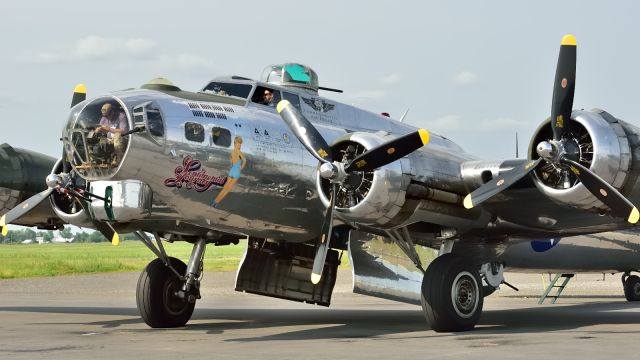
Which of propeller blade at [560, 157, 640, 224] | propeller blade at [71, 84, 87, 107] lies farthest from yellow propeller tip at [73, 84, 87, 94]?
propeller blade at [560, 157, 640, 224]

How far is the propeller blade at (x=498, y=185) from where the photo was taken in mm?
14039

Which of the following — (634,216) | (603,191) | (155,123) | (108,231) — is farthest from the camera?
(108,231)

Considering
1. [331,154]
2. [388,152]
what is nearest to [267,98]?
[331,154]

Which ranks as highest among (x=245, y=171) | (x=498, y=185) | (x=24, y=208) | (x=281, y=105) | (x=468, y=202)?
(x=281, y=105)

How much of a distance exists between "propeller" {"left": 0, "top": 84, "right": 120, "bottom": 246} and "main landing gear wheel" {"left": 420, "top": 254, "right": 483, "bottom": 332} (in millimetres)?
5349

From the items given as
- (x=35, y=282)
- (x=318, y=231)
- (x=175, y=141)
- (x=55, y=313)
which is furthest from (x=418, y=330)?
(x=35, y=282)

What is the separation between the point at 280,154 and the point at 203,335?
3.29 m

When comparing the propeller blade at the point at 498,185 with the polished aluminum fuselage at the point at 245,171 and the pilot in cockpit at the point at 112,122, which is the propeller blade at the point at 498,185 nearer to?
the polished aluminum fuselage at the point at 245,171

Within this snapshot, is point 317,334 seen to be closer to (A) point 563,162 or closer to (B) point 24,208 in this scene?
(A) point 563,162

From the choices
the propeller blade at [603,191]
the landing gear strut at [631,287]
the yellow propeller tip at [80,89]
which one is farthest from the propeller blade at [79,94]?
the landing gear strut at [631,287]

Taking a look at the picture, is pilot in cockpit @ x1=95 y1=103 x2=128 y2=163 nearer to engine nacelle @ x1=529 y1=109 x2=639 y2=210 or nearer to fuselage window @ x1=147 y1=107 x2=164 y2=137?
fuselage window @ x1=147 y1=107 x2=164 y2=137

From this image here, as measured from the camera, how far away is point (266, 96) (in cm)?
1563

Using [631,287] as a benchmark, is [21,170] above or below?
above

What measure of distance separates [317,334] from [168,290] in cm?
367
